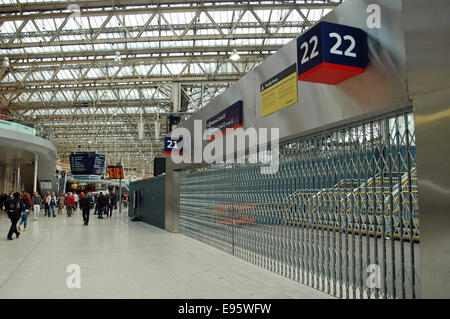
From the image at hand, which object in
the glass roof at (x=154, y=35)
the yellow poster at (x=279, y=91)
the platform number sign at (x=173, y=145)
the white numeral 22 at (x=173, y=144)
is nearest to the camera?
the yellow poster at (x=279, y=91)

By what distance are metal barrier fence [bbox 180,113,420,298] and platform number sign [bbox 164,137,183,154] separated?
356 cm

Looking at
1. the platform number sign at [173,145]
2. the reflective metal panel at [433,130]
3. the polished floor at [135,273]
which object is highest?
the platform number sign at [173,145]

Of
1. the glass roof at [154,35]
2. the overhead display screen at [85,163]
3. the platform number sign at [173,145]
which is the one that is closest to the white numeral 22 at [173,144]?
the platform number sign at [173,145]

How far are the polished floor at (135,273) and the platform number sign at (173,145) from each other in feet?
11.9

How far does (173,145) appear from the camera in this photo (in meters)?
12.7

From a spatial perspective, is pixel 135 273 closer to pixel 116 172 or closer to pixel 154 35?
pixel 154 35

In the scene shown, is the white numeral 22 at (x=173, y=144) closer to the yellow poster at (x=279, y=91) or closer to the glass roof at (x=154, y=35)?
the yellow poster at (x=279, y=91)

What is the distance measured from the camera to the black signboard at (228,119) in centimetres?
780

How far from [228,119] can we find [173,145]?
4724 mm

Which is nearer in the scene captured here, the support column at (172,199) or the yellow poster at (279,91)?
the yellow poster at (279,91)

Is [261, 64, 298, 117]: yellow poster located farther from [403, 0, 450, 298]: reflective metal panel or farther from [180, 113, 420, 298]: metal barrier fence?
[403, 0, 450, 298]: reflective metal panel

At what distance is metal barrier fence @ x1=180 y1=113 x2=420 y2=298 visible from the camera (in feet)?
13.3

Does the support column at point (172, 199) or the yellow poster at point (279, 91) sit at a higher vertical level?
the yellow poster at point (279, 91)

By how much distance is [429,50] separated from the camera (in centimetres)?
334
